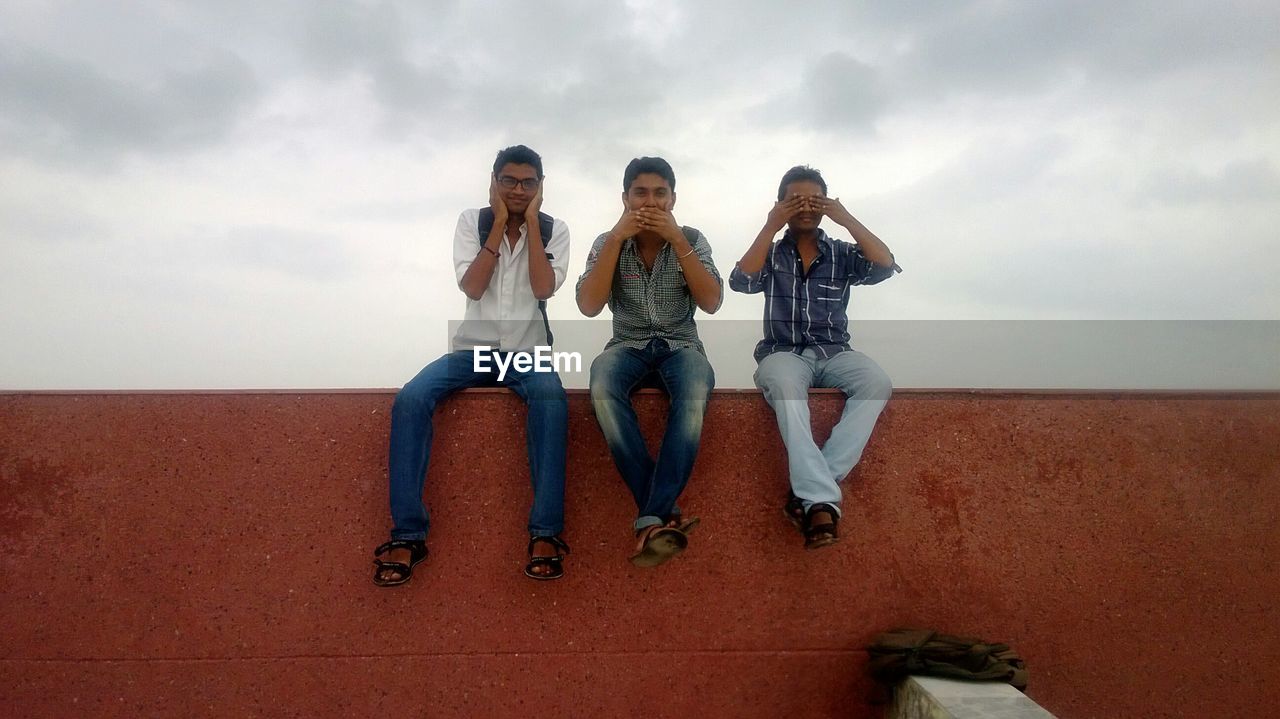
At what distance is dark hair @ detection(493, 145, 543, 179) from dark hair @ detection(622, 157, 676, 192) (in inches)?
16.4

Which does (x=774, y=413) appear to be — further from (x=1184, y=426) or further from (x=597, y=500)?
(x=1184, y=426)

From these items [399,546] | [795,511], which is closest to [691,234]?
[795,511]

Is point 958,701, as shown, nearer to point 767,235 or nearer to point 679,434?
point 679,434

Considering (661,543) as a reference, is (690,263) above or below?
above

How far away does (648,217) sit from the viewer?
3080 mm

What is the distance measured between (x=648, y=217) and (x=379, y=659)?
2.08 metres

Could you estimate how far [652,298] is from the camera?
3.19 metres

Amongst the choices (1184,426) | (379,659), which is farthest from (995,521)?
(379,659)

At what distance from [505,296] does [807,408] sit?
1.40m

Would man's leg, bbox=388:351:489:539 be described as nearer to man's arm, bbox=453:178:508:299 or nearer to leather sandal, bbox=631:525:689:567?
man's arm, bbox=453:178:508:299

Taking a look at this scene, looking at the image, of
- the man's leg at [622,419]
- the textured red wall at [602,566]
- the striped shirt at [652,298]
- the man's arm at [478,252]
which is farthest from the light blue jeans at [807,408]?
the man's arm at [478,252]

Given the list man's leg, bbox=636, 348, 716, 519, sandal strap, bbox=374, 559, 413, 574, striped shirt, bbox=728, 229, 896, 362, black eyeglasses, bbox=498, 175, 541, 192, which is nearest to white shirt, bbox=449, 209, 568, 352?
black eyeglasses, bbox=498, 175, 541, 192

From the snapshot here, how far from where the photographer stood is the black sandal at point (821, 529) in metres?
2.58

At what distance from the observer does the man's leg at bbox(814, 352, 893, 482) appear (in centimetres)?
283
